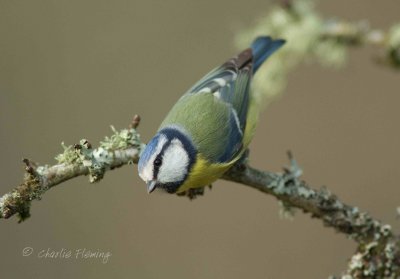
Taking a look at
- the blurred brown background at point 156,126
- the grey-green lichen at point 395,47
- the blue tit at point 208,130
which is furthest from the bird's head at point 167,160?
the blurred brown background at point 156,126

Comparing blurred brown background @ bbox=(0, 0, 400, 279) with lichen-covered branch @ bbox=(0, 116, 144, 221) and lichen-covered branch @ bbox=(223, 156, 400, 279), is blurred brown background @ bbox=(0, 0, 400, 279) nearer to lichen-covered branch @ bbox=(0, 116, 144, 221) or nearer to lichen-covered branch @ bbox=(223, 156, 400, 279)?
lichen-covered branch @ bbox=(223, 156, 400, 279)

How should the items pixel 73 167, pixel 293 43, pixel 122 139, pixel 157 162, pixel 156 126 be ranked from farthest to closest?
pixel 156 126, pixel 293 43, pixel 157 162, pixel 122 139, pixel 73 167

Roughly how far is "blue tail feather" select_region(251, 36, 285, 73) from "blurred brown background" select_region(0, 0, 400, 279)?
2.97ft

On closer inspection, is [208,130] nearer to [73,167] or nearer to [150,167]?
[150,167]

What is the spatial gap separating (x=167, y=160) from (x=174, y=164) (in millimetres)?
41

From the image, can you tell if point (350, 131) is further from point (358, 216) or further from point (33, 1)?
point (33, 1)

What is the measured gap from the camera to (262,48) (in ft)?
9.31

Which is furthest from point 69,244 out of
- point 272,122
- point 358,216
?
point 358,216

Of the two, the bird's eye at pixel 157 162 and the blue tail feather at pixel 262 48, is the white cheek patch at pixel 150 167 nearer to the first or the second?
the bird's eye at pixel 157 162

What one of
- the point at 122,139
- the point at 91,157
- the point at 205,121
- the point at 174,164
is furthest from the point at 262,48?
the point at 91,157

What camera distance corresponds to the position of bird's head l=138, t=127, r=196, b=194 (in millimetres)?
2057

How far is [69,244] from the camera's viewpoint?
3.75 metres

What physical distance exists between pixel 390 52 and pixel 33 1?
2789 millimetres

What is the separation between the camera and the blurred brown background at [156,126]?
3.74 metres
